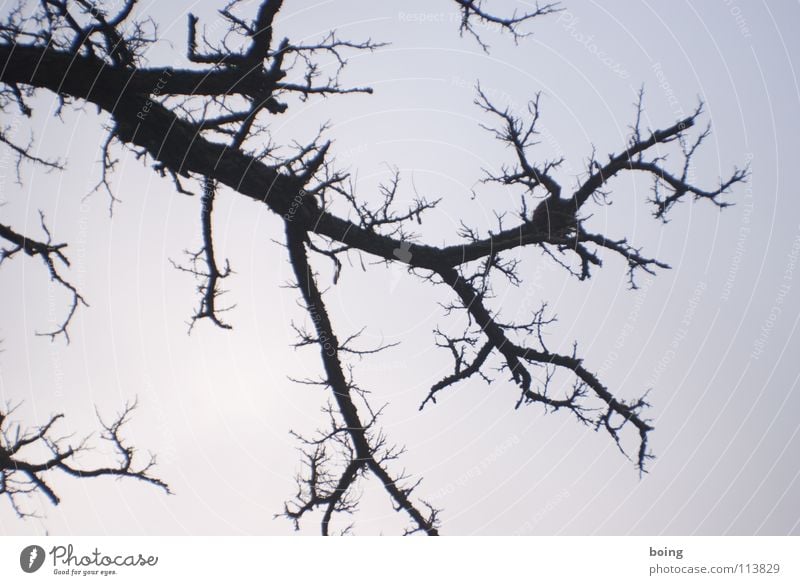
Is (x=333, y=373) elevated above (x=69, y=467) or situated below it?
above

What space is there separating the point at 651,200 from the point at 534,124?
1.52 metres

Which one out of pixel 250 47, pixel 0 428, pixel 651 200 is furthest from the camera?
pixel 651 200

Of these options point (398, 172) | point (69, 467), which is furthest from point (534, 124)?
point (69, 467)

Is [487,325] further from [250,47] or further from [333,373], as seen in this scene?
[250,47]

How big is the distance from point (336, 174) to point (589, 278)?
3199mm

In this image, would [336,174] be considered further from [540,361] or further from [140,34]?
[540,361]

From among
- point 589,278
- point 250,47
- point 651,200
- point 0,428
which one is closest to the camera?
point 250,47

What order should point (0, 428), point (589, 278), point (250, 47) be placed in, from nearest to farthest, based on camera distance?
point (250, 47) → point (0, 428) → point (589, 278)

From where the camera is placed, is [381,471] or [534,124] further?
[381,471]

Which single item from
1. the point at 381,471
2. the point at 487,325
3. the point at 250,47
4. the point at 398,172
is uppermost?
the point at 250,47

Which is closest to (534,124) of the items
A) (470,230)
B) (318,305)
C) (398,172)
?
(470,230)

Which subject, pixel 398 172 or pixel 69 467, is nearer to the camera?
pixel 398 172

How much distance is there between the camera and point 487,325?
6.33m

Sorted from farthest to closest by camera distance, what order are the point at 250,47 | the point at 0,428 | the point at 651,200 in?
the point at 651,200, the point at 0,428, the point at 250,47
